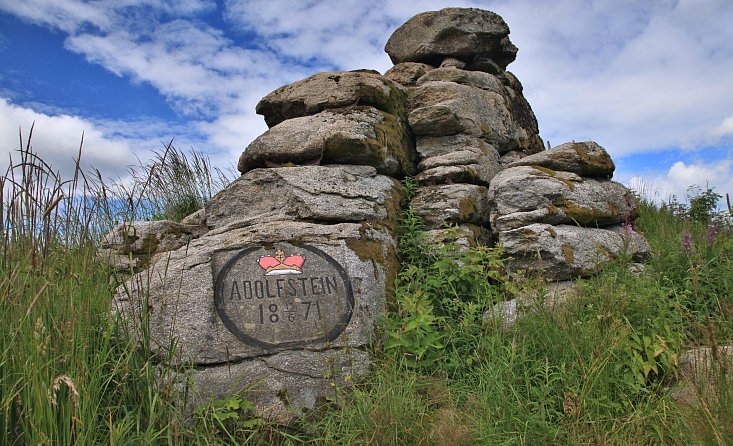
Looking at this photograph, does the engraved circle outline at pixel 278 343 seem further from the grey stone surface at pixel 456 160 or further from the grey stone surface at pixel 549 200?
the grey stone surface at pixel 456 160

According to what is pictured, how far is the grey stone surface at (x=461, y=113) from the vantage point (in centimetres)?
679

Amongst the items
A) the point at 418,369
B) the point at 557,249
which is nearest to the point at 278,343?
the point at 418,369

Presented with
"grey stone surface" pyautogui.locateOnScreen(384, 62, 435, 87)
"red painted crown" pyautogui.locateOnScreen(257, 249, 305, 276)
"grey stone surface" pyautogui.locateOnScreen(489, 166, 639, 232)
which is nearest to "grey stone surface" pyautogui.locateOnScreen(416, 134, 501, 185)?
"grey stone surface" pyautogui.locateOnScreen(489, 166, 639, 232)

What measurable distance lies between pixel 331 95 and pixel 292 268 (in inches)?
105

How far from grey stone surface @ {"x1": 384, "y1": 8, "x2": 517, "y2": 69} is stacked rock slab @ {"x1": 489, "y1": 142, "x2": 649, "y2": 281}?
9.67ft

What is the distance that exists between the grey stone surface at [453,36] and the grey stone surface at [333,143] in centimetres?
271

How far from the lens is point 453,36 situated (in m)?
8.41

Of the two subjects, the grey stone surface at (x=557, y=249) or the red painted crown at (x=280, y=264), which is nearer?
the red painted crown at (x=280, y=264)

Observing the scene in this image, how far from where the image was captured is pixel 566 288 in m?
4.80

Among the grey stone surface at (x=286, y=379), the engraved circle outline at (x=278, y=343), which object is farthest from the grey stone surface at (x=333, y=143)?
the grey stone surface at (x=286, y=379)

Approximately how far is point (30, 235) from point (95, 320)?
2.14 feet

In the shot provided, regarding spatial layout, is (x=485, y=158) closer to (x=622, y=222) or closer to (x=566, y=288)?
(x=622, y=222)

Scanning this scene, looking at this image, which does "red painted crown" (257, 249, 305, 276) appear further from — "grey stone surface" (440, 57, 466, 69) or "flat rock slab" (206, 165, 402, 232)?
"grey stone surface" (440, 57, 466, 69)

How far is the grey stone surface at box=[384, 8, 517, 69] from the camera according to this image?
27.5 feet
